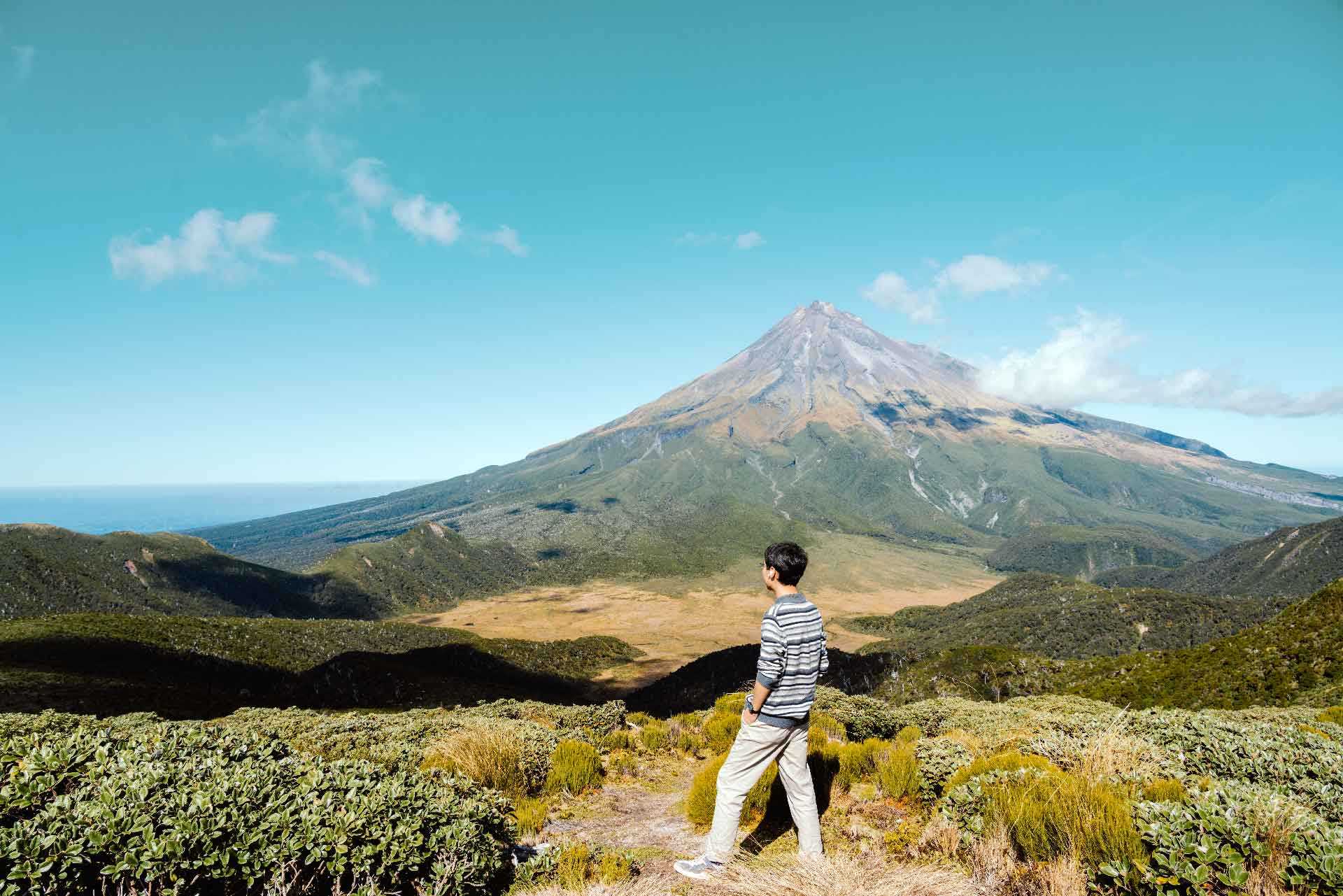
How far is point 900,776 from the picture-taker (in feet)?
24.9

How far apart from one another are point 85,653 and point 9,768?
368ft

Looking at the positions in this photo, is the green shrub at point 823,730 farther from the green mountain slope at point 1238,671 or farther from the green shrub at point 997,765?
the green mountain slope at point 1238,671

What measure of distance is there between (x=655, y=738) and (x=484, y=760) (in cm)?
465

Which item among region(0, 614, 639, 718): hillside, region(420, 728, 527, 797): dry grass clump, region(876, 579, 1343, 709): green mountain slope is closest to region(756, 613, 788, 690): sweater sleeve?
region(420, 728, 527, 797): dry grass clump

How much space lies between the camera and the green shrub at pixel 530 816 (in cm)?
745

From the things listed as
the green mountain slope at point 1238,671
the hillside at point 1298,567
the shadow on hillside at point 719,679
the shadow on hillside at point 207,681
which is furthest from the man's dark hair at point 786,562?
the hillside at point 1298,567

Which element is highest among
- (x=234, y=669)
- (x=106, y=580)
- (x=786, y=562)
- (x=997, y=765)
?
(x=786, y=562)

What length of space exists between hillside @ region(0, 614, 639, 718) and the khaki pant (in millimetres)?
74433

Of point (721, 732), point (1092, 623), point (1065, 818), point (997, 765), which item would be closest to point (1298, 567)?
point (1092, 623)

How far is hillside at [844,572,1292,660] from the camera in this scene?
4163 inches

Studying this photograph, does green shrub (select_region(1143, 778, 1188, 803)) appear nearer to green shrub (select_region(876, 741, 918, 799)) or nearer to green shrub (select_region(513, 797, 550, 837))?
green shrub (select_region(876, 741, 918, 799))

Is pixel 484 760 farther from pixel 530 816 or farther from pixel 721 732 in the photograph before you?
pixel 721 732

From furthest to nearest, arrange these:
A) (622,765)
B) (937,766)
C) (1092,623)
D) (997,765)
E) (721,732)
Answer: (1092,623) < (721,732) < (622,765) < (937,766) < (997,765)

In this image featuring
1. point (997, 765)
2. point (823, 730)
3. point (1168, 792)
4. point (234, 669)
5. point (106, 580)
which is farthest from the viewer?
point (106, 580)
